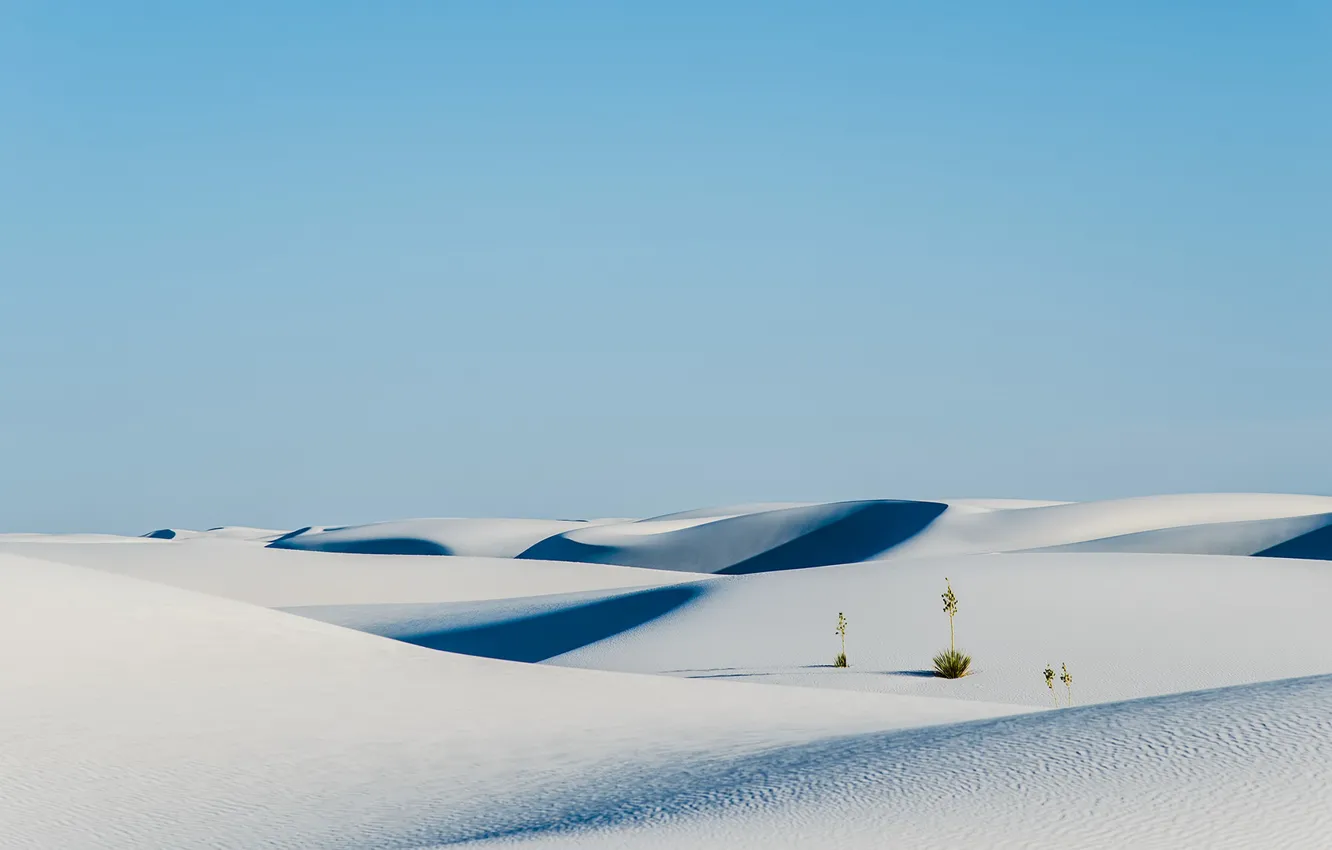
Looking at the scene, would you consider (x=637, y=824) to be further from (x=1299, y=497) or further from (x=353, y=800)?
(x=1299, y=497)

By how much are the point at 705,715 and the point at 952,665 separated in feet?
18.2

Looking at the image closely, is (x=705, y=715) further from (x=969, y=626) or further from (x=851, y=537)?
(x=851, y=537)

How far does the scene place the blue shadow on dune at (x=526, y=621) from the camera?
21750mm

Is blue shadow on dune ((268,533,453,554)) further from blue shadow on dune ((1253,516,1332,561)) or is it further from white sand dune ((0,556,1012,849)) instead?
white sand dune ((0,556,1012,849))

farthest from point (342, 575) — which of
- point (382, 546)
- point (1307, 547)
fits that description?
point (382, 546)

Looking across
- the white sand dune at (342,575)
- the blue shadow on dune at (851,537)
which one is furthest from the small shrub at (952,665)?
the blue shadow on dune at (851,537)

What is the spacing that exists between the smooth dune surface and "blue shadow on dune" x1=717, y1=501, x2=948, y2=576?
1108 inches

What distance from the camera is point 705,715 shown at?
1038 centimetres

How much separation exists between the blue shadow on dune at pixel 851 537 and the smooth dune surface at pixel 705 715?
2815 centimetres

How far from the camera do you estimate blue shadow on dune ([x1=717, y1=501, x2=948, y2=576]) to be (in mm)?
52438

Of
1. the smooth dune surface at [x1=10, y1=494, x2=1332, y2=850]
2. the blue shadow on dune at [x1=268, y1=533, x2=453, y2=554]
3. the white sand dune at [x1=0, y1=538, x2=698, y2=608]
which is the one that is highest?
the blue shadow on dune at [x1=268, y1=533, x2=453, y2=554]

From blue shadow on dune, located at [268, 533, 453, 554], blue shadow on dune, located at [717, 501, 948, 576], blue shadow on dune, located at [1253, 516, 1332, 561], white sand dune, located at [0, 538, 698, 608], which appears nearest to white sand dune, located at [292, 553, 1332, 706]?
A: white sand dune, located at [0, 538, 698, 608]

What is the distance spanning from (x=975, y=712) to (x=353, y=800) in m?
4.80

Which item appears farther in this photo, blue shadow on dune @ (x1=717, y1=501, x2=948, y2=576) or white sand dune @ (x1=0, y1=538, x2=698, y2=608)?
blue shadow on dune @ (x1=717, y1=501, x2=948, y2=576)
